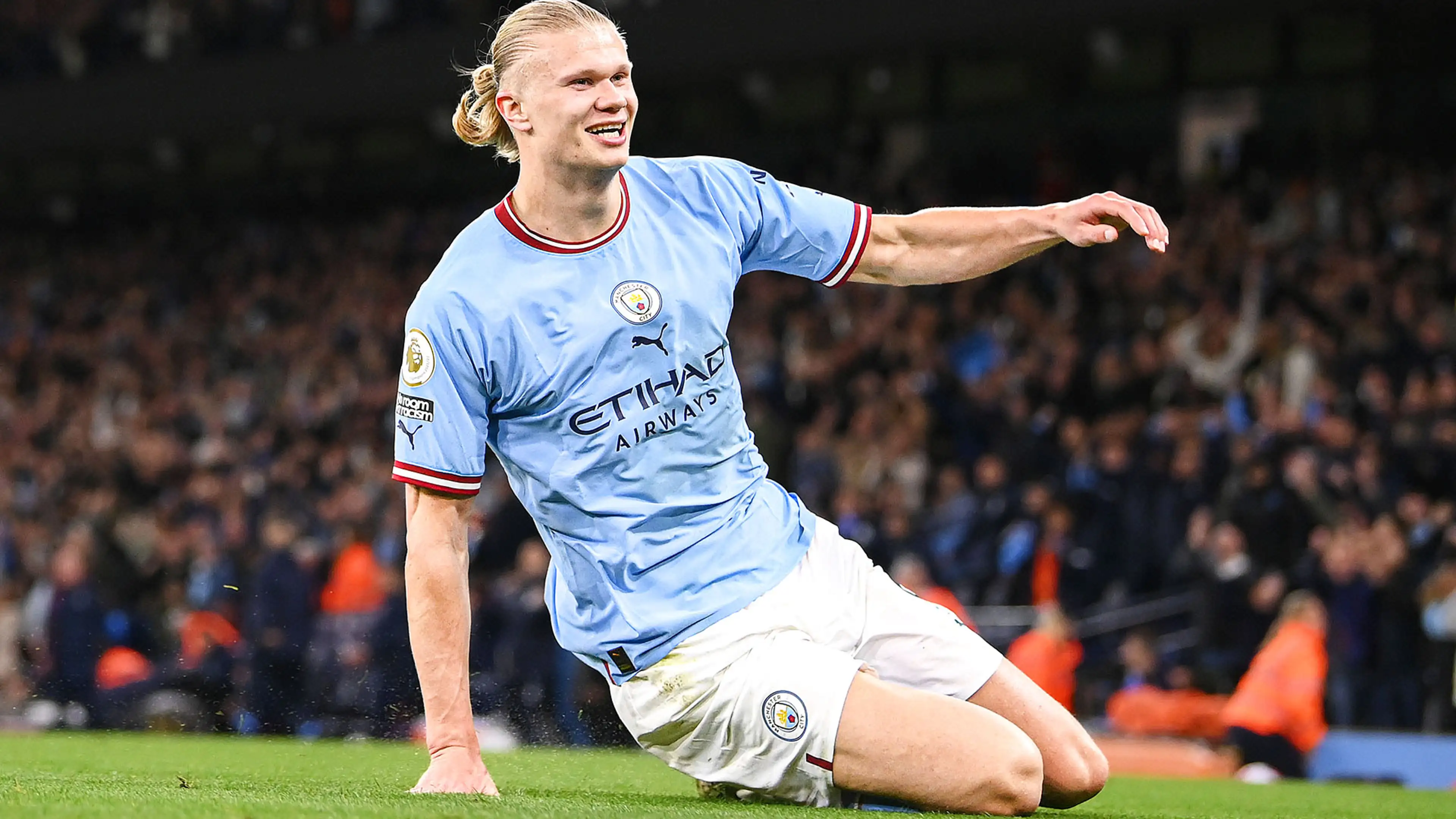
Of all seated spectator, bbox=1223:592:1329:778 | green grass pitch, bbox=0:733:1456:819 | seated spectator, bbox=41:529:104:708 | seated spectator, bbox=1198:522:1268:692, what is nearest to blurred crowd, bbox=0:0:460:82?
seated spectator, bbox=41:529:104:708

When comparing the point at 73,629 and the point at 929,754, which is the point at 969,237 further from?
the point at 73,629

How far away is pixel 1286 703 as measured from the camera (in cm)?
1009

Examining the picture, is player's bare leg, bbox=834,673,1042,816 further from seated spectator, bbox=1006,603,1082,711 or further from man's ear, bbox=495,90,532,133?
seated spectator, bbox=1006,603,1082,711

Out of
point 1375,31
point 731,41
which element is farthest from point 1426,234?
point 731,41

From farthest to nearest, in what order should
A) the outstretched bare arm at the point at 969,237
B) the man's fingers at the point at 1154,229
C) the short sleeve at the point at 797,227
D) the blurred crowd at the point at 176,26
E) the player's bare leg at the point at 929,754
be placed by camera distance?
the blurred crowd at the point at 176,26 < the short sleeve at the point at 797,227 < the outstretched bare arm at the point at 969,237 < the man's fingers at the point at 1154,229 < the player's bare leg at the point at 929,754

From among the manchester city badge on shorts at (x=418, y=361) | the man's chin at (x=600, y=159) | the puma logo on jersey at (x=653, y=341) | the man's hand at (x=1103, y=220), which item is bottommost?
the manchester city badge on shorts at (x=418, y=361)

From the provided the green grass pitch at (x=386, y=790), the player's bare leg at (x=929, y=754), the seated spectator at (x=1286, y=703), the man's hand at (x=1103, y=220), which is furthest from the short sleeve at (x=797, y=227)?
the seated spectator at (x=1286, y=703)

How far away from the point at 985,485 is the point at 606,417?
8.79 metres

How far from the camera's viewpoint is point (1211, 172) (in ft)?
54.0

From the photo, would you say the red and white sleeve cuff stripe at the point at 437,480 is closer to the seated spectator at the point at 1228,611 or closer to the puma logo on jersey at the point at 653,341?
the puma logo on jersey at the point at 653,341

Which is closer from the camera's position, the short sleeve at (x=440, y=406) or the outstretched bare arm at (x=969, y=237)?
the short sleeve at (x=440, y=406)

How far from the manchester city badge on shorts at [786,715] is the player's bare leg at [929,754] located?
0.10 metres

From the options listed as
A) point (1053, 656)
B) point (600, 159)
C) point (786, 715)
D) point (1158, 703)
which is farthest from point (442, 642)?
point (1158, 703)

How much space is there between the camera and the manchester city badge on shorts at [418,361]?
14.5 feet
